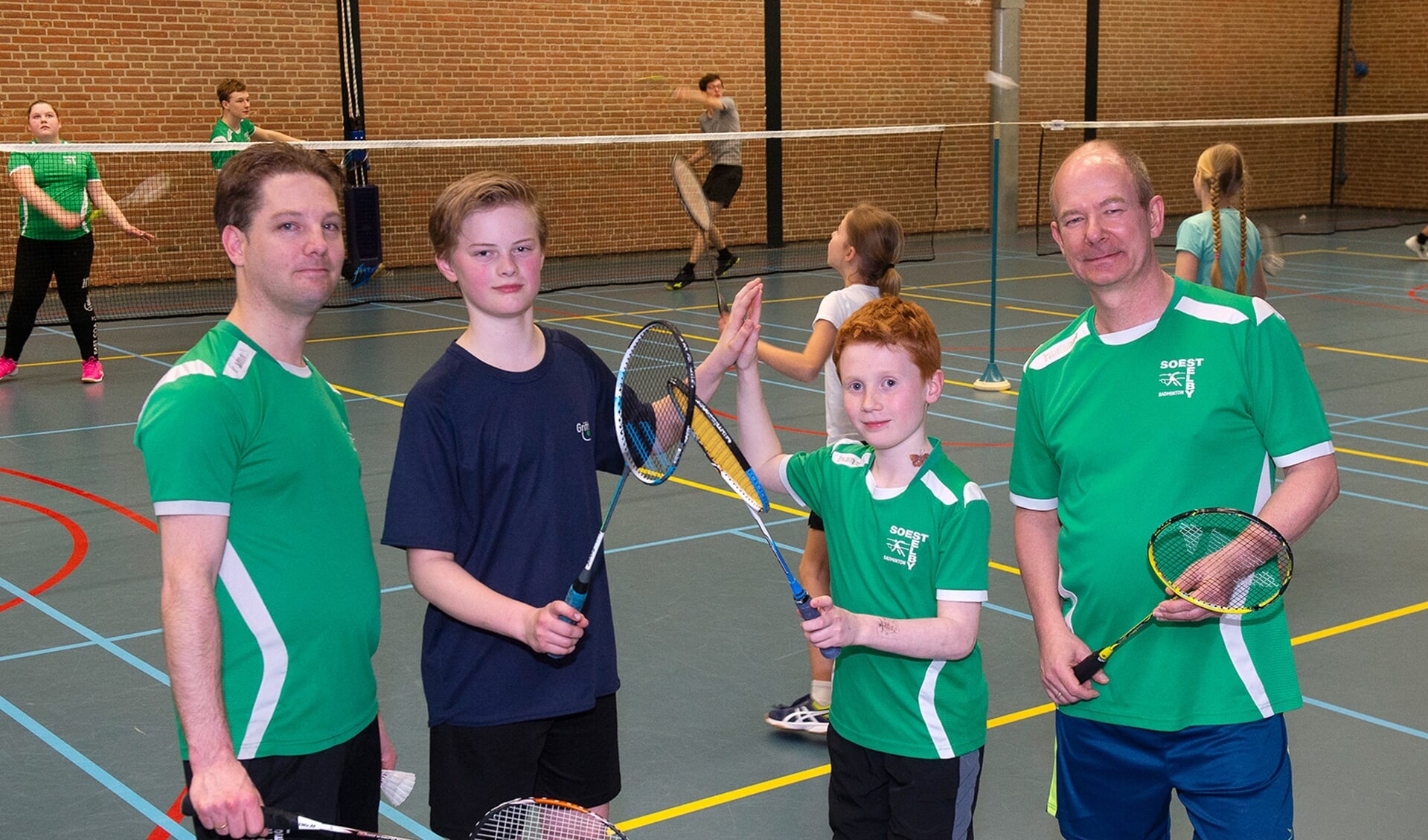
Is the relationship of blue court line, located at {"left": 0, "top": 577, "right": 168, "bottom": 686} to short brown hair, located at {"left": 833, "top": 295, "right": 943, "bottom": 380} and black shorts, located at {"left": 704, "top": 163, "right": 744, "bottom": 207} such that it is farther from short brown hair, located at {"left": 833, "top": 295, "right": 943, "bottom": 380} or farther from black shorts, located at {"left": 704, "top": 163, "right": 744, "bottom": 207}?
black shorts, located at {"left": 704, "top": 163, "right": 744, "bottom": 207}

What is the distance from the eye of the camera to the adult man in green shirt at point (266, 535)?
2312 mm

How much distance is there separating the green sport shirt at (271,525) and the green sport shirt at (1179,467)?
A: 1411 millimetres

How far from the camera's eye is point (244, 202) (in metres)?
2.54

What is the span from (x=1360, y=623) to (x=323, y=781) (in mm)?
4272

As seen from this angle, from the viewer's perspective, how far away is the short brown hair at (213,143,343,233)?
255 centimetres

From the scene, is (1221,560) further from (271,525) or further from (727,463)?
(271,525)

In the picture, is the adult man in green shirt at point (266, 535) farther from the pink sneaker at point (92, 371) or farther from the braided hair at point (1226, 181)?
the pink sneaker at point (92, 371)

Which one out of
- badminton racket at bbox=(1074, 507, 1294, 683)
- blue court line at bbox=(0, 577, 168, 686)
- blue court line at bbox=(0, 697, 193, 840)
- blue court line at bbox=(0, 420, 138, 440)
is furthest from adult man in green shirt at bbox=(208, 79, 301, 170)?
badminton racket at bbox=(1074, 507, 1294, 683)

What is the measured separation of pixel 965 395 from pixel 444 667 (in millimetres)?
7487

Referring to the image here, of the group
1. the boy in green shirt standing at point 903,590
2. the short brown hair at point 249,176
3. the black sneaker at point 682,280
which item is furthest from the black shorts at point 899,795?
the black sneaker at point 682,280

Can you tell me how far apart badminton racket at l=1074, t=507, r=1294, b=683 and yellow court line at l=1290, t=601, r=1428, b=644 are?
2779mm

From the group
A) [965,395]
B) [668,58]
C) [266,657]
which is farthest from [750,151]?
[266,657]

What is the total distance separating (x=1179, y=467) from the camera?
2727mm

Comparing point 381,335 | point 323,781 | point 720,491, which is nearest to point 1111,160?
point 323,781
